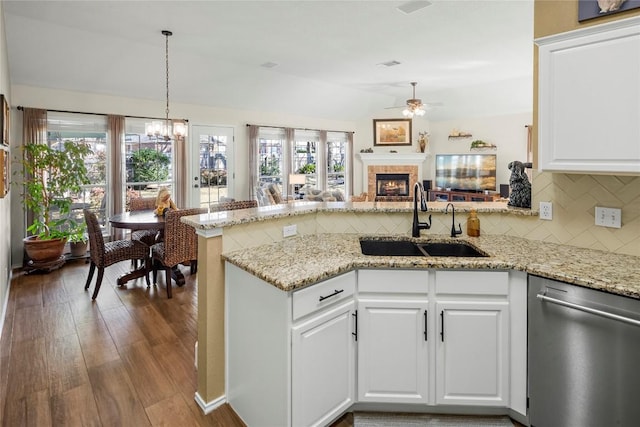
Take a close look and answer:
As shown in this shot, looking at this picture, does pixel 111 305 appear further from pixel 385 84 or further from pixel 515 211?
pixel 385 84

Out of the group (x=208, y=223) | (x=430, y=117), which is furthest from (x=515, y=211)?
(x=430, y=117)

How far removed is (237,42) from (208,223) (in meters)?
3.58

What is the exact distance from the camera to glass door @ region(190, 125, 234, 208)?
6.58 metres

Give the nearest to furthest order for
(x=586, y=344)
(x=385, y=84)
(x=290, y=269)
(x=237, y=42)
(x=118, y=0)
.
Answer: (x=586, y=344)
(x=290, y=269)
(x=118, y=0)
(x=237, y=42)
(x=385, y=84)

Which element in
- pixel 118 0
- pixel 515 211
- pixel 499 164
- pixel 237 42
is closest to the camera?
pixel 515 211

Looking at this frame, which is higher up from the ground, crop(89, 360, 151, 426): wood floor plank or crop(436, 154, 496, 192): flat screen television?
crop(436, 154, 496, 192): flat screen television

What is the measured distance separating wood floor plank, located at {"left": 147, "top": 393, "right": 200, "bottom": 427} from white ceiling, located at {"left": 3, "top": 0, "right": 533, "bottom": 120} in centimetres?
347

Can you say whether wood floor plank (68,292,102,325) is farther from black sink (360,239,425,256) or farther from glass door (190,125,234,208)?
glass door (190,125,234,208)

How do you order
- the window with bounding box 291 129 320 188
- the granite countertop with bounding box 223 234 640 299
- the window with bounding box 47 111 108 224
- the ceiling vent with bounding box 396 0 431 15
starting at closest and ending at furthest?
the granite countertop with bounding box 223 234 640 299
the ceiling vent with bounding box 396 0 431 15
the window with bounding box 47 111 108 224
the window with bounding box 291 129 320 188

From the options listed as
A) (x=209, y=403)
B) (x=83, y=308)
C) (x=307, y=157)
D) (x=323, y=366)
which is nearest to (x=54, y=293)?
(x=83, y=308)

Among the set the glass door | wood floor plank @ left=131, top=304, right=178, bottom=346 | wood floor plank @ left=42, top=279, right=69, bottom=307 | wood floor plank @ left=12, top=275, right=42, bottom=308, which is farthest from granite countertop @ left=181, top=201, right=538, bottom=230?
the glass door

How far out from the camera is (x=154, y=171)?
6.12 metres

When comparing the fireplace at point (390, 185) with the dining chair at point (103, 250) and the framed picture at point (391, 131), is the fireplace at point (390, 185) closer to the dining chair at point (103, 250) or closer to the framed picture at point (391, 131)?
the framed picture at point (391, 131)

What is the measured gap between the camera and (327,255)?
6.56 ft
